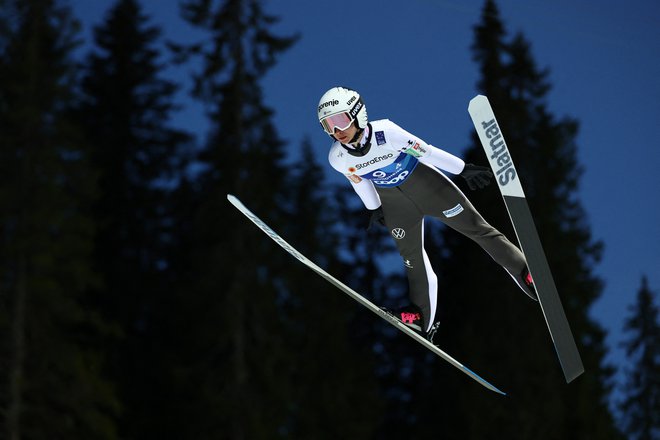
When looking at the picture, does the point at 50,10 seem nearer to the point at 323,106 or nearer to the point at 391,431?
the point at 323,106

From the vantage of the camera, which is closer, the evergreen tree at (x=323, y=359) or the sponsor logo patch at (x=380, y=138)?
the sponsor logo patch at (x=380, y=138)

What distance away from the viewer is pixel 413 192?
23.9 ft

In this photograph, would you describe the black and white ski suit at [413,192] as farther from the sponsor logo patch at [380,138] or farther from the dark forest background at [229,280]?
the dark forest background at [229,280]

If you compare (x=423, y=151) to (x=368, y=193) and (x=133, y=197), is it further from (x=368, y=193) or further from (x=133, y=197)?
(x=133, y=197)

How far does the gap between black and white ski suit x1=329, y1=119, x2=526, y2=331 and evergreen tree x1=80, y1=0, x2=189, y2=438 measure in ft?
51.7

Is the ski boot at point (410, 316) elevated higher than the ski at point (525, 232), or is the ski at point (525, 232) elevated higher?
the ski at point (525, 232)

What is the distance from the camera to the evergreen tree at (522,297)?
23812 mm

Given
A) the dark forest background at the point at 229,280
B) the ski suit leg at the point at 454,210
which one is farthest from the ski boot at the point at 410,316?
the dark forest background at the point at 229,280

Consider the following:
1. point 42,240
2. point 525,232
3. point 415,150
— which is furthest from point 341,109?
point 42,240

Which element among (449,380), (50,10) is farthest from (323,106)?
(449,380)

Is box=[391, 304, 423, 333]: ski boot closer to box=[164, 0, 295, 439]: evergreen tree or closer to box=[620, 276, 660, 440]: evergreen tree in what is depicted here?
box=[164, 0, 295, 439]: evergreen tree

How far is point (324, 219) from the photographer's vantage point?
99.9ft

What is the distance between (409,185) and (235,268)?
1294 cm

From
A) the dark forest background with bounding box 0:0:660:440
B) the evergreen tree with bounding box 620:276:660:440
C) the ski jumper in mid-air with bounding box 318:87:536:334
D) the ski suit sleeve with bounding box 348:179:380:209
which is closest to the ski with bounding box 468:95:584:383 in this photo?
the ski jumper in mid-air with bounding box 318:87:536:334
